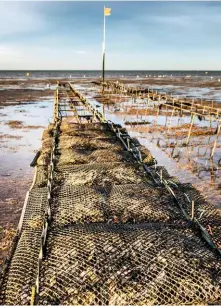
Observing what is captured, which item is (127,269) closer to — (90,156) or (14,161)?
(90,156)

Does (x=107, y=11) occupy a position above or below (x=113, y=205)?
above

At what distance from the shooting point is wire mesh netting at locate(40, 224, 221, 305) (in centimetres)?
388

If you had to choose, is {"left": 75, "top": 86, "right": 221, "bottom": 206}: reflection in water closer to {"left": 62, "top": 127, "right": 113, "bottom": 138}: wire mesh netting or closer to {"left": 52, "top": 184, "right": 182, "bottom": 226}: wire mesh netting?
{"left": 62, "top": 127, "right": 113, "bottom": 138}: wire mesh netting

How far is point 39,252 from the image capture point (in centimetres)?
466

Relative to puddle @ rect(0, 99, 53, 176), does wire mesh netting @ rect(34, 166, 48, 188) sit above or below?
above

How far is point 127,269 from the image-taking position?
13.8 feet

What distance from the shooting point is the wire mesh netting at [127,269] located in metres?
3.88

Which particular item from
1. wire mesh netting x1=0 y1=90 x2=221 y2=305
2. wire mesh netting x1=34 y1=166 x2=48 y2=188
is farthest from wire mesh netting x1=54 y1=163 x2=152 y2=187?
wire mesh netting x1=34 y1=166 x2=48 y2=188

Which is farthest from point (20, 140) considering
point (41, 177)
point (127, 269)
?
point (127, 269)

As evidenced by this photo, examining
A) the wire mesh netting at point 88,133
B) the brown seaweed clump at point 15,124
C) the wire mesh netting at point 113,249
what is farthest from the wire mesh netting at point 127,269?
the brown seaweed clump at point 15,124

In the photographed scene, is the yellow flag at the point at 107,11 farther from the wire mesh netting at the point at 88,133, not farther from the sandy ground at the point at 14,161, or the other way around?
the wire mesh netting at the point at 88,133

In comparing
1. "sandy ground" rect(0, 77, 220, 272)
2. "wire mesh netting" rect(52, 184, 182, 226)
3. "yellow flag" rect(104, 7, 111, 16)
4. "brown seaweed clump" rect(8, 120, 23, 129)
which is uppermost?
"yellow flag" rect(104, 7, 111, 16)

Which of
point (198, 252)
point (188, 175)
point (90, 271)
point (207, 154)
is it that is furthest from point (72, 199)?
point (207, 154)

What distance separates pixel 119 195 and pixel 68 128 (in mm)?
7700
